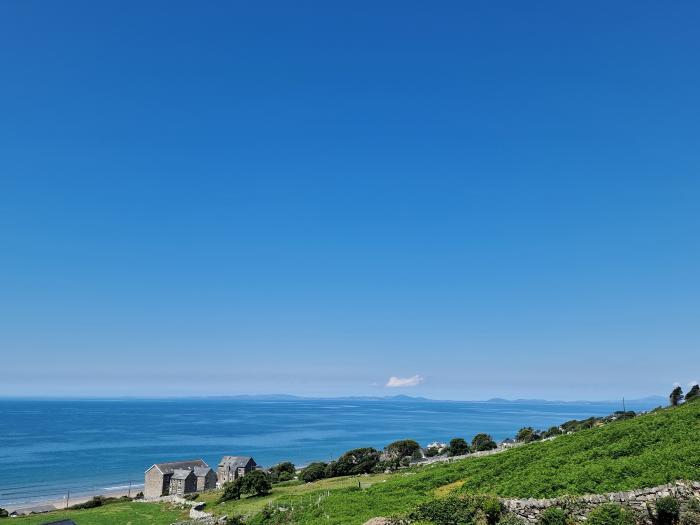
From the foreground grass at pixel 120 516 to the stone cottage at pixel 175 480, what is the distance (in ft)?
45.6

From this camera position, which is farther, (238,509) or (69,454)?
(69,454)

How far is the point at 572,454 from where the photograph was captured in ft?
91.5

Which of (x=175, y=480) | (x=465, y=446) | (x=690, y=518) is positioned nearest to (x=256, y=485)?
(x=175, y=480)

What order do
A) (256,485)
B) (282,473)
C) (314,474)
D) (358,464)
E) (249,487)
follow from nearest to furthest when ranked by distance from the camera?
1. (256,485)
2. (249,487)
3. (314,474)
4. (358,464)
5. (282,473)

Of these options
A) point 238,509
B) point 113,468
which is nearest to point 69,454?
point 113,468

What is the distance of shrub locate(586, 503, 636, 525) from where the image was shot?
1820 cm

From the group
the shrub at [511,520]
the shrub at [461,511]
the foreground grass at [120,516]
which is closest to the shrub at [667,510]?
the shrub at [511,520]

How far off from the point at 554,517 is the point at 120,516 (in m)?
61.4

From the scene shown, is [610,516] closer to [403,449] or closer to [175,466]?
[403,449]

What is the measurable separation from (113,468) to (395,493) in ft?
384

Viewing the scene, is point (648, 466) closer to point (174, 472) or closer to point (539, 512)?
point (539, 512)

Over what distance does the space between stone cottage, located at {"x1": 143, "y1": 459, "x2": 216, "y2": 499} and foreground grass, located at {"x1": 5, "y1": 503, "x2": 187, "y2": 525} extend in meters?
13.9

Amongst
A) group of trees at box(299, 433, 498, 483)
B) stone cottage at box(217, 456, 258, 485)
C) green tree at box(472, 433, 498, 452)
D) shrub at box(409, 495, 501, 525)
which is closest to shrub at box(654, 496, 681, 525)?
shrub at box(409, 495, 501, 525)

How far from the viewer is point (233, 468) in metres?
92.1
